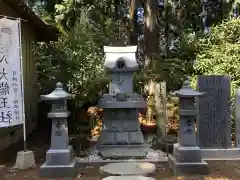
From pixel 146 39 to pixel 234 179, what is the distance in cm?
785

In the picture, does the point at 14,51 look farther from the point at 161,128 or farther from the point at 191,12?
the point at 191,12

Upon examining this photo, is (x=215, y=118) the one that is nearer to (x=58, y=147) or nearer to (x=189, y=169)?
(x=189, y=169)

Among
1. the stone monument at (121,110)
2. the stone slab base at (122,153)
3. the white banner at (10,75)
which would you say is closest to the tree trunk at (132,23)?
the stone monument at (121,110)

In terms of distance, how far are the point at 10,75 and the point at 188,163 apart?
393 cm

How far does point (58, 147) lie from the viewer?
6.95 metres

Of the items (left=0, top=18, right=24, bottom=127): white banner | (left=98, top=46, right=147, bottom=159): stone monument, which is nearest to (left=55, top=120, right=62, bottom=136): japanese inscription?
(left=0, top=18, right=24, bottom=127): white banner

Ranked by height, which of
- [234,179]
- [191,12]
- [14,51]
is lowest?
[234,179]

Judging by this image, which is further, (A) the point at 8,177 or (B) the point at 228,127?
(B) the point at 228,127

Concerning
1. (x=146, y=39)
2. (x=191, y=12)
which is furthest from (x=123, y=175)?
(x=191, y=12)

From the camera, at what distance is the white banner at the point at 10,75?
6.94 metres

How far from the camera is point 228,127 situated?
26.9 feet

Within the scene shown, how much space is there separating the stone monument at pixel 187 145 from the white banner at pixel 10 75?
10.7 feet

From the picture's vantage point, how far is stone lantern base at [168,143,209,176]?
6871mm

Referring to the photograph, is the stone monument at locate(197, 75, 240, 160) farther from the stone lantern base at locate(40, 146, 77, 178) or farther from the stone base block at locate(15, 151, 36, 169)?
the stone base block at locate(15, 151, 36, 169)
